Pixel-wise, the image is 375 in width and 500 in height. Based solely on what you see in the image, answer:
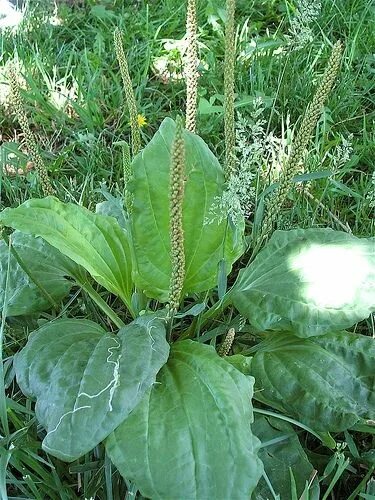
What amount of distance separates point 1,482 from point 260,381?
674 mm

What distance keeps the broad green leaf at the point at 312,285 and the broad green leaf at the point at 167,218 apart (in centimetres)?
10

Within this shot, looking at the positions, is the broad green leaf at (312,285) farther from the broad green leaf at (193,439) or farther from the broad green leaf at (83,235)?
the broad green leaf at (83,235)

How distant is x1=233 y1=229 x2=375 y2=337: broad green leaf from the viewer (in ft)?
5.52

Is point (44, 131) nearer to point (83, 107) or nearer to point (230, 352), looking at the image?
point (83, 107)

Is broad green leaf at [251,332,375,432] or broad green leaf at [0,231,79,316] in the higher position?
broad green leaf at [0,231,79,316]

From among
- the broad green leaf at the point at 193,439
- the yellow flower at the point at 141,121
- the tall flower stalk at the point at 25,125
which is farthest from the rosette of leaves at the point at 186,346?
the yellow flower at the point at 141,121

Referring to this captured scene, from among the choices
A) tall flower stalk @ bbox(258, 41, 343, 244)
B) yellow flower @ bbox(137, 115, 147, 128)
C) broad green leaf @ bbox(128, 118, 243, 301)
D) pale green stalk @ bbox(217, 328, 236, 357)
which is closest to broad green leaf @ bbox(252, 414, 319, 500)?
pale green stalk @ bbox(217, 328, 236, 357)

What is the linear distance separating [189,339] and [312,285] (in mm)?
347

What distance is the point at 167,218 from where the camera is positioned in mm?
1852

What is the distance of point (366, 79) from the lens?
2961mm

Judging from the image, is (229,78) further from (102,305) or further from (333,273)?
(102,305)

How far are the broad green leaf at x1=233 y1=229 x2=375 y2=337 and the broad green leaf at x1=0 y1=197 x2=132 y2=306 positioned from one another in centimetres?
34

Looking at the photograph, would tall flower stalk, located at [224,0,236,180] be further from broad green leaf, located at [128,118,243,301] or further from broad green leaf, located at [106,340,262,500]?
broad green leaf, located at [106,340,262,500]

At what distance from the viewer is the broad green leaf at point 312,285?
66.2 inches
